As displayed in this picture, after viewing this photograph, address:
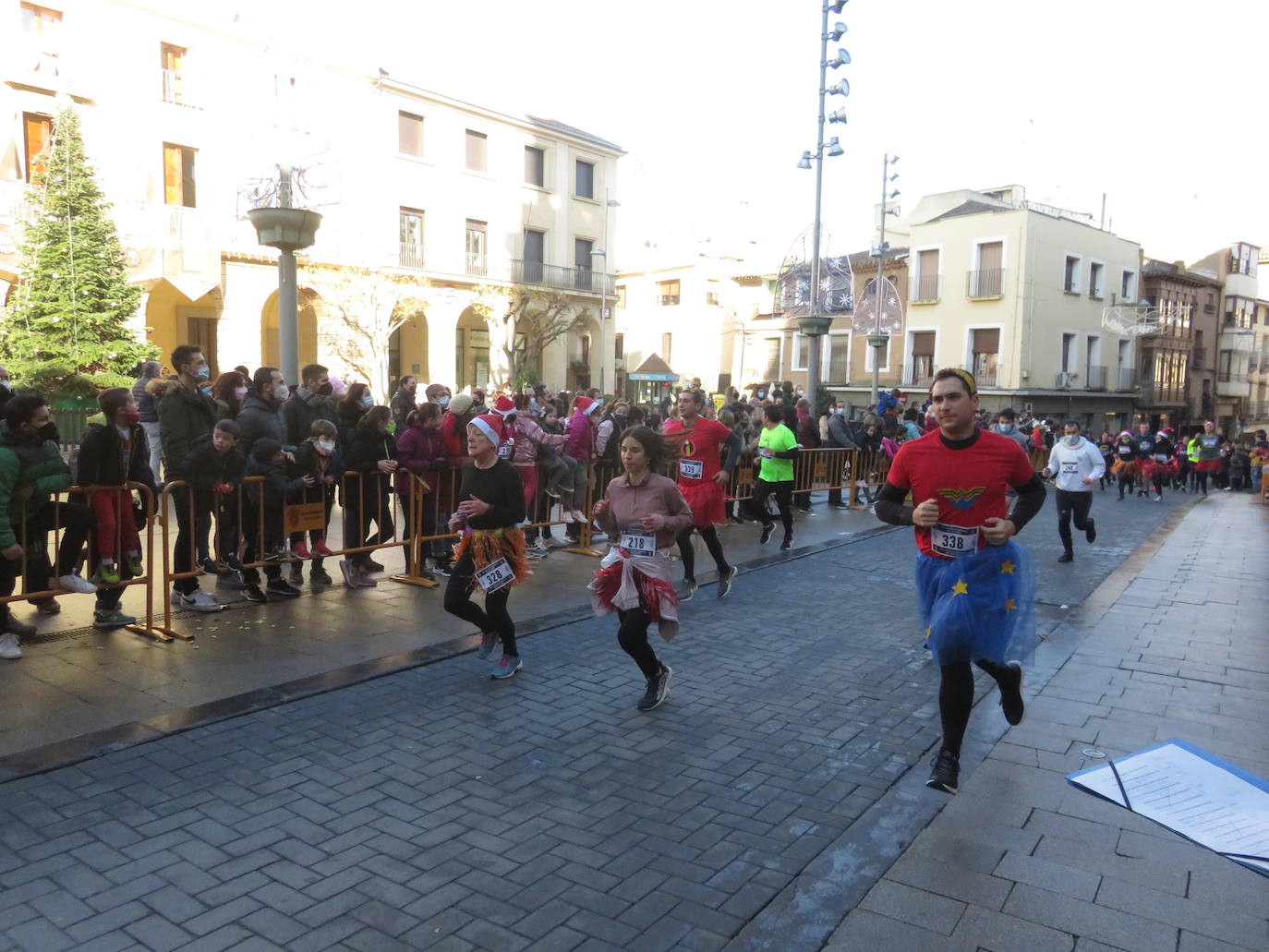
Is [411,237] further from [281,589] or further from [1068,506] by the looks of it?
[281,589]

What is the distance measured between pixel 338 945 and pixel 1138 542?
13769 millimetres

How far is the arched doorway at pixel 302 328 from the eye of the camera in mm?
30078

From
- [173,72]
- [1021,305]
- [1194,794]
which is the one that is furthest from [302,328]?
[1194,794]

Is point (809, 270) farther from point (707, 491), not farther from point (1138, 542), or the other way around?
point (707, 491)

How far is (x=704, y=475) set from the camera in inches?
350

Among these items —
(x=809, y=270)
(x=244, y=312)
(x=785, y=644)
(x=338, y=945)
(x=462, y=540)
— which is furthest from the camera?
(x=244, y=312)

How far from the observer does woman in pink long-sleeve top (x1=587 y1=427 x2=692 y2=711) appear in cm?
547

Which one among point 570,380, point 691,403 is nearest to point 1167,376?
point 570,380

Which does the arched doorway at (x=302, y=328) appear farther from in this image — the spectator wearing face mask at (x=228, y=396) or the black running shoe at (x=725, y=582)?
the black running shoe at (x=725, y=582)

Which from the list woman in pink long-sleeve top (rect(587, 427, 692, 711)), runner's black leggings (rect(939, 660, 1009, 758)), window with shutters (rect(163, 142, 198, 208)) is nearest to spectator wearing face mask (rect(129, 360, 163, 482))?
woman in pink long-sleeve top (rect(587, 427, 692, 711))

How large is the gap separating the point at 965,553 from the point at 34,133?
90.5 feet

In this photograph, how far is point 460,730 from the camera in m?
5.14

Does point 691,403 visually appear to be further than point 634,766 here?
Yes

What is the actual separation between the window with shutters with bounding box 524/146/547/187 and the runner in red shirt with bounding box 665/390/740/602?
1194 inches
